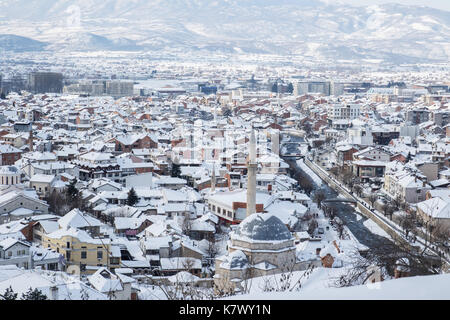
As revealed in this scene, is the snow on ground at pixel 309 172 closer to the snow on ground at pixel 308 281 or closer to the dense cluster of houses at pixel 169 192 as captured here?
the dense cluster of houses at pixel 169 192

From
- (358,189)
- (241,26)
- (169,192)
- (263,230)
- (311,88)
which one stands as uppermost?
(241,26)

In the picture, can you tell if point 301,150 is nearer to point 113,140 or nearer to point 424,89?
point 113,140

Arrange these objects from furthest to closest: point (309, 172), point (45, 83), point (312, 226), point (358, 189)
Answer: point (45, 83), point (309, 172), point (358, 189), point (312, 226)

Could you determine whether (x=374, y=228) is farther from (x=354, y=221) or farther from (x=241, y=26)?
(x=241, y=26)

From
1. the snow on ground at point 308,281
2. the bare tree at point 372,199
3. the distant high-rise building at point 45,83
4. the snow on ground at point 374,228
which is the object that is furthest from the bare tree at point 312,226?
the distant high-rise building at point 45,83

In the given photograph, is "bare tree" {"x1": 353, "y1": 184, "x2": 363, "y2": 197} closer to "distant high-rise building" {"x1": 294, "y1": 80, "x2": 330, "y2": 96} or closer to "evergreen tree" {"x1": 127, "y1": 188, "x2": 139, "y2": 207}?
"evergreen tree" {"x1": 127, "y1": 188, "x2": 139, "y2": 207}

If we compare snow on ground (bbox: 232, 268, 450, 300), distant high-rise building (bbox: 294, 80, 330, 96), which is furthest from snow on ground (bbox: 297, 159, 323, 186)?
distant high-rise building (bbox: 294, 80, 330, 96)

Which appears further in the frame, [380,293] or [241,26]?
[241,26]

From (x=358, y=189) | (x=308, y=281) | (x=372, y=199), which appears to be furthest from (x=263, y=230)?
(x=358, y=189)
